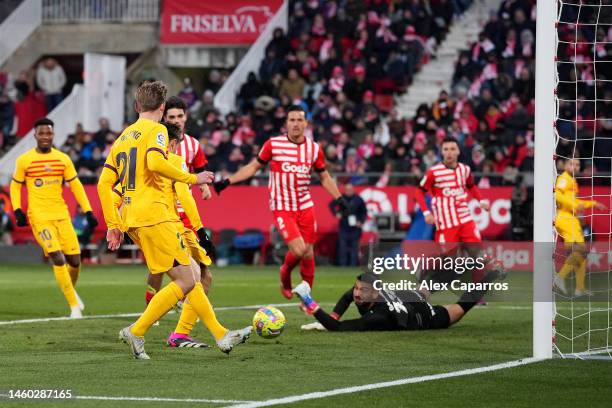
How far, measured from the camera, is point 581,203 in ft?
64.4

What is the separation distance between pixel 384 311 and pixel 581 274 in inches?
271

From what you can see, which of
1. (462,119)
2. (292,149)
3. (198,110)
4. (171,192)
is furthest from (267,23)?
(171,192)

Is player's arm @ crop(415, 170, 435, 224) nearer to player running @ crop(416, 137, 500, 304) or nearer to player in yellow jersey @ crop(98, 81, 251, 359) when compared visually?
player running @ crop(416, 137, 500, 304)

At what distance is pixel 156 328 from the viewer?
14102 mm

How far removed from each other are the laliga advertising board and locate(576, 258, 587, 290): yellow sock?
1900 centimetres

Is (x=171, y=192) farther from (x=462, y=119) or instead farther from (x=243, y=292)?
(x=462, y=119)

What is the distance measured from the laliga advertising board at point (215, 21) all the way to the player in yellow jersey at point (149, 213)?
26287mm

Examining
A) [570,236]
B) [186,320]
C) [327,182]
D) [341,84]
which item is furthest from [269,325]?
[341,84]

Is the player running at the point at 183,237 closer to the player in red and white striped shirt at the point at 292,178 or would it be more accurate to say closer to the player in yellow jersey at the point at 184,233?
the player in yellow jersey at the point at 184,233

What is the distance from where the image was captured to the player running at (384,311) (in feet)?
43.7

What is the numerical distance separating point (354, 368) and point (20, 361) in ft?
9.42

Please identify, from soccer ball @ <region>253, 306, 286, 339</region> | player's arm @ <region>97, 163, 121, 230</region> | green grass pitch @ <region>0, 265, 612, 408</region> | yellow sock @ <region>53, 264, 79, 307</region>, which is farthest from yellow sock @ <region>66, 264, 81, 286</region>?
player's arm @ <region>97, 163, 121, 230</region>

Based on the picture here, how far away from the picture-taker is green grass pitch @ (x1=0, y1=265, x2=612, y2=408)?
29.0 feet

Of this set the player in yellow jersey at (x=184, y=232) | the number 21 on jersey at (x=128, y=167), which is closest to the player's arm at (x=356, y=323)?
the player in yellow jersey at (x=184, y=232)
